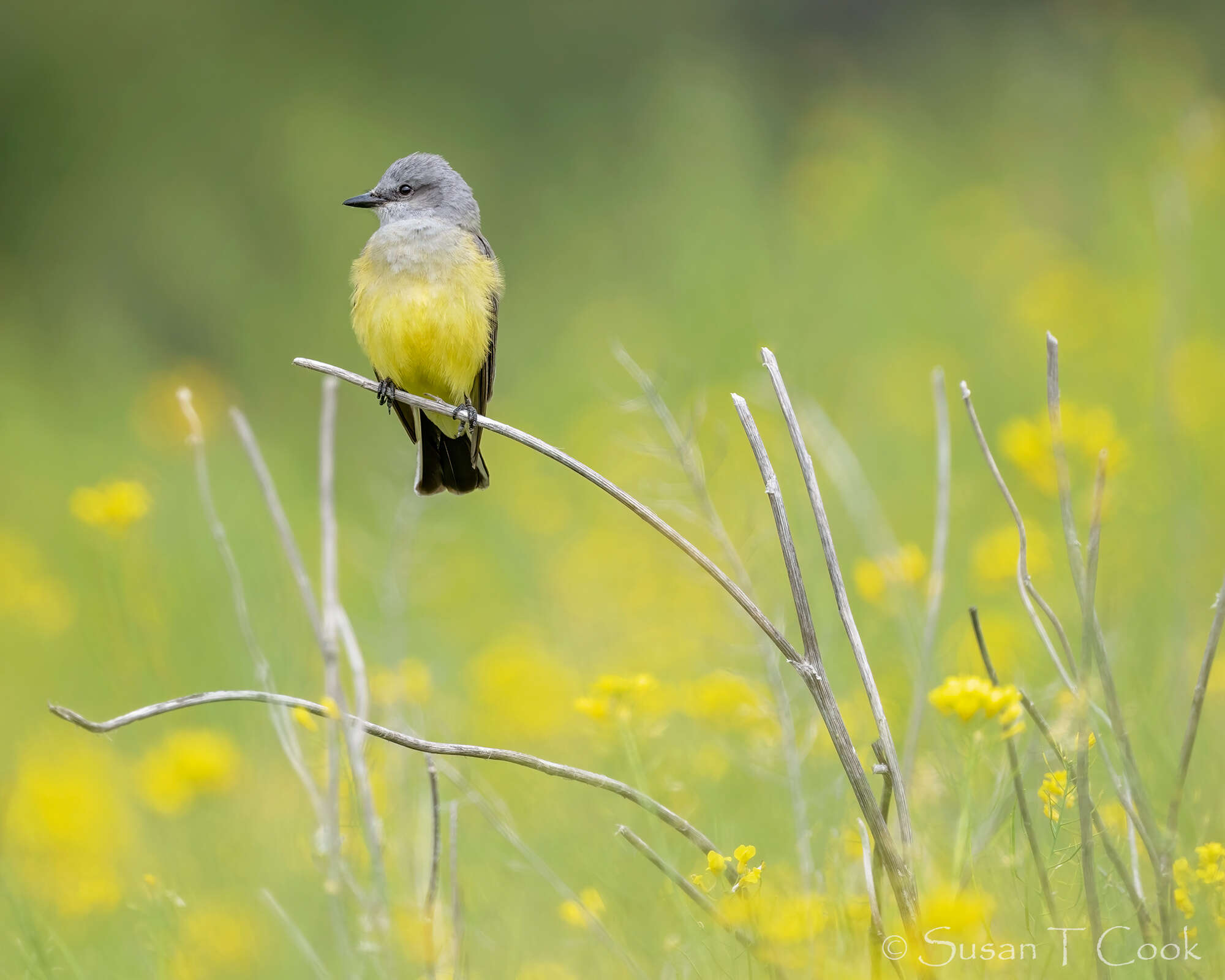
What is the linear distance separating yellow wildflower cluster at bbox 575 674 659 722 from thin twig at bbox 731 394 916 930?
72cm

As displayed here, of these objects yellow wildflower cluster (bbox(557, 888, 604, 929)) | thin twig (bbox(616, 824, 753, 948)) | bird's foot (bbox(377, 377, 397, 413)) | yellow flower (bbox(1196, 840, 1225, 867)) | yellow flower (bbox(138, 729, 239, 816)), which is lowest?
yellow flower (bbox(138, 729, 239, 816))

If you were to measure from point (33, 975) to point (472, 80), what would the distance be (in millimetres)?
12120

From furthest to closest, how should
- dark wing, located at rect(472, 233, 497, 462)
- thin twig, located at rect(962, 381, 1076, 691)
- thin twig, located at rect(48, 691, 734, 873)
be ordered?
dark wing, located at rect(472, 233, 497, 462) → thin twig, located at rect(962, 381, 1076, 691) → thin twig, located at rect(48, 691, 734, 873)

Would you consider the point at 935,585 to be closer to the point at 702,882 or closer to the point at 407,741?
the point at 702,882

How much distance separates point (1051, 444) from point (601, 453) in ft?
13.4

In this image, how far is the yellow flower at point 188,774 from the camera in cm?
337

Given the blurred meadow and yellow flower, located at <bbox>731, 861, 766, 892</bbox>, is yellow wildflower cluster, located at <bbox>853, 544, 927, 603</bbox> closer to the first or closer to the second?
the blurred meadow

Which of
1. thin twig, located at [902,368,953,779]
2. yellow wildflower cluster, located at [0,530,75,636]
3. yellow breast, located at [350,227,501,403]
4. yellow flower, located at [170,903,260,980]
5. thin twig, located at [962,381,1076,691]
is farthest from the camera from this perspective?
yellow wildflower cluster, located at [0,530,75,636]

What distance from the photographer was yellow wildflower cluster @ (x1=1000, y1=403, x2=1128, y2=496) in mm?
3828

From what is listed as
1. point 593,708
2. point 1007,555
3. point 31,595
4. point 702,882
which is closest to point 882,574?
point 1007,555

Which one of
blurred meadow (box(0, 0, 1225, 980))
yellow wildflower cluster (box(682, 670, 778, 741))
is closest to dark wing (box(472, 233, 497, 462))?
blurred meadow (box(0, 0, 1225, 980))

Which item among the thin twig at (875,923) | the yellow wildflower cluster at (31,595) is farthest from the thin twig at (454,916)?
the yellow wildflower cluster at (31,595)

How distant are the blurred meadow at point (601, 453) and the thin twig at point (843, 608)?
0.13 metres

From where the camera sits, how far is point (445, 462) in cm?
421
